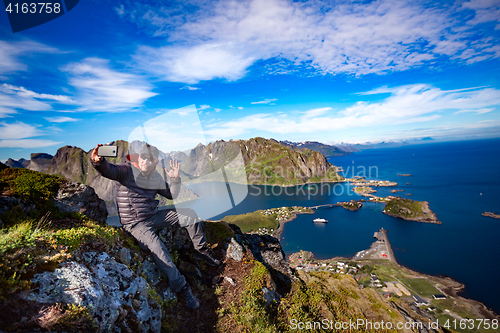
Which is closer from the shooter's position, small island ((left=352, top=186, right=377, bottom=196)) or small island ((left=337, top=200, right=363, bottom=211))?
small island ((left=337, top=200, right=363, bottom=211))

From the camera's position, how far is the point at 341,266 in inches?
2319

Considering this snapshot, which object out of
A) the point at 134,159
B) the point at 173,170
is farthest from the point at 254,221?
the point at 134,159

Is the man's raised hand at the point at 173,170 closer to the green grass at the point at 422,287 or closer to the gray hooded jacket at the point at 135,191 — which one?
the gray hooded jacket at the point at 135,191

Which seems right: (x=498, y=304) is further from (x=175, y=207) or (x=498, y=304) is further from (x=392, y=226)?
(x=175, y=207)

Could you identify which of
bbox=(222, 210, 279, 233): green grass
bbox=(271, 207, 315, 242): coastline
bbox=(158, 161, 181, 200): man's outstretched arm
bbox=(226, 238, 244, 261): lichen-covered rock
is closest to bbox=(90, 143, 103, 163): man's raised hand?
bbox=(158, 161, 181, 200): man's outstretched arm

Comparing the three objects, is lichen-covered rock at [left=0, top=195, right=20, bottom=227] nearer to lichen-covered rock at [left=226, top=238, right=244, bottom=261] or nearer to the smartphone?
the smartphone

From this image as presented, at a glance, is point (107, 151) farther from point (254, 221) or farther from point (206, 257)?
point (254, 221)

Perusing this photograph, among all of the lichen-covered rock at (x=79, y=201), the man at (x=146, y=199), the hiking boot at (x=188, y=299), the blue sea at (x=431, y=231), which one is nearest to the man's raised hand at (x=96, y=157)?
the man at (x=146, y=199)

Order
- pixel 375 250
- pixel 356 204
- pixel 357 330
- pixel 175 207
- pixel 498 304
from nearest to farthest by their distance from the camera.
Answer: pixel 175 207, pixel 357 330, pixel 498 304, pixel 375 250, pixel 356 204

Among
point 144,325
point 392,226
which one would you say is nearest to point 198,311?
point 144,325

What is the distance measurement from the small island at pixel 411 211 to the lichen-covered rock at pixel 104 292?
118 meters

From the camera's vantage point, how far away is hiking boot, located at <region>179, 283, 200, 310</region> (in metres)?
6.15

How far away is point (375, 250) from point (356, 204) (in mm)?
51671

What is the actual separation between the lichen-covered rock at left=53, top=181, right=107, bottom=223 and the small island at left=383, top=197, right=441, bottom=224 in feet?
389
